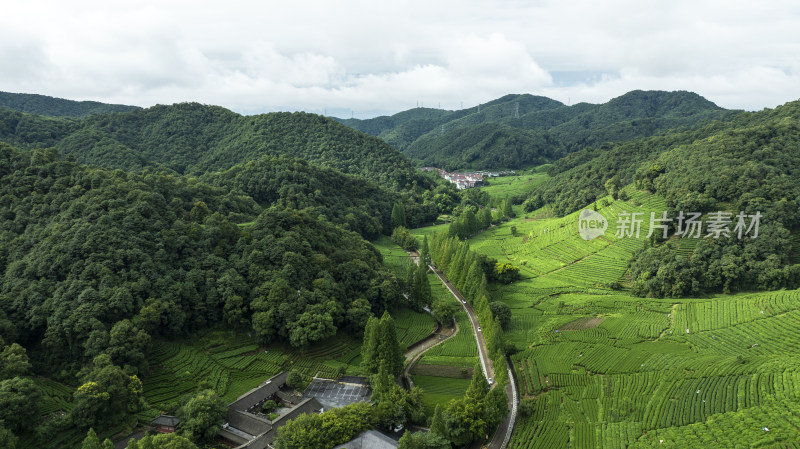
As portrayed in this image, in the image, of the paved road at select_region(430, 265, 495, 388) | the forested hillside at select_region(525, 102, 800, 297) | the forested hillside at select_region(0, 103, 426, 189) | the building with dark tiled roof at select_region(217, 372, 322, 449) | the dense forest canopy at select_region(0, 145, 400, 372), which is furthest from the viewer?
the forested hillside at select_region(0, 103, 426, 189)

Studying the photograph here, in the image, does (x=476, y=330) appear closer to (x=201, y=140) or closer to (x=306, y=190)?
(x=306, y=190)

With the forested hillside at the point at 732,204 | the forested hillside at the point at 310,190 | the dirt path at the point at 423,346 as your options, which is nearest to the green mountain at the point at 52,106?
the forested hillside at the point at 310,190

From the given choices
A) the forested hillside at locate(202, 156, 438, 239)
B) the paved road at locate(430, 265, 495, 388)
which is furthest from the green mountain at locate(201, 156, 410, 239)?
the paved road at locate(430, 265, 495, 388)

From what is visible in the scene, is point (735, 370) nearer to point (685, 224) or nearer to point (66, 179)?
point (685, 224)

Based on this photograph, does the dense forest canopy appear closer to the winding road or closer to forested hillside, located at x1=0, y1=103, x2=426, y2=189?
the winding road

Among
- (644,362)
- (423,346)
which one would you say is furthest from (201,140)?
(644,362)

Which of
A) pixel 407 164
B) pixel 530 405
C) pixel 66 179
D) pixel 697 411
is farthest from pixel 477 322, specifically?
pixel 407 164
